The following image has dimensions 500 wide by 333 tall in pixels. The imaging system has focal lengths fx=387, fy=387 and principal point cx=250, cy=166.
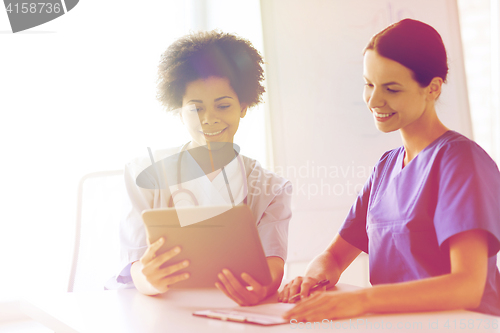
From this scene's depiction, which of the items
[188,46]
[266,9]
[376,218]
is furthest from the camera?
[266,9]

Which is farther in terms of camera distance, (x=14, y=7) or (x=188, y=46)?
(x=14, y=7)

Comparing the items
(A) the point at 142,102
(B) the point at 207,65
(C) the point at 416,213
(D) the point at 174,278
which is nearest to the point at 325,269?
(C) the point at 416,213

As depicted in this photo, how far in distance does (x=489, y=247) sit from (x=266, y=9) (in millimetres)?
1233

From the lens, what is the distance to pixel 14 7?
1.37m

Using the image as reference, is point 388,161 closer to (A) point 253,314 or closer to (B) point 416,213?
(B) point 416,213

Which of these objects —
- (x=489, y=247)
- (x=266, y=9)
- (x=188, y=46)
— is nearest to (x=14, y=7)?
(x=188, y=46)

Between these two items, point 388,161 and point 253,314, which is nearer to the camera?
point 253,314

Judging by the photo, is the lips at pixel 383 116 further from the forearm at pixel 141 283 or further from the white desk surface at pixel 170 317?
the forearm at pixel 141 283

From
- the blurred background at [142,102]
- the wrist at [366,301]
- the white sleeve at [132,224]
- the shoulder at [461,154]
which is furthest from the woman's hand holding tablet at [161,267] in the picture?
the blurred background at [142,102]

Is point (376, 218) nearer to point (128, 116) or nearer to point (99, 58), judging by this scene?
point (128, 116)

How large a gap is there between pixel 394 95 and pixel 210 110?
0.43 meters

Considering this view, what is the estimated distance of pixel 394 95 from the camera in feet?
2.58

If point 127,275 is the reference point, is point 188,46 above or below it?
above

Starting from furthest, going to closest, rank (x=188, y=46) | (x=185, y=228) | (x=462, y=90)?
1. (x=462, y=90)
2. (x=188, y=46)
3. (x=185, y=228)
